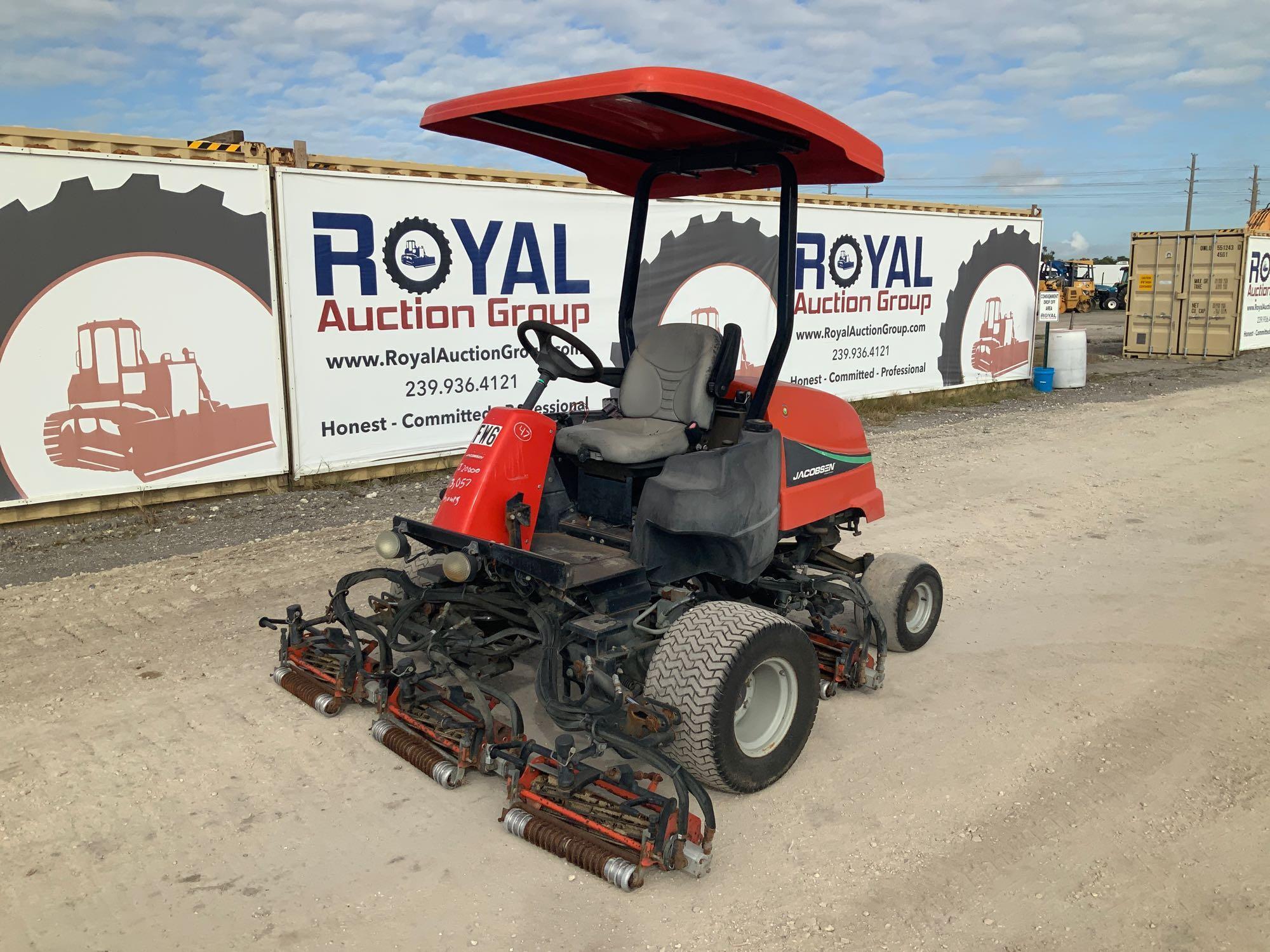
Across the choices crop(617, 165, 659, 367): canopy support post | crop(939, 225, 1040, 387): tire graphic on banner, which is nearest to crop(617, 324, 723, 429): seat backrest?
crop(617, 165, 659, 367): canopy support post

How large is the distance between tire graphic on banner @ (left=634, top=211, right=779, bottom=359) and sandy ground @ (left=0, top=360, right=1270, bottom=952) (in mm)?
4990

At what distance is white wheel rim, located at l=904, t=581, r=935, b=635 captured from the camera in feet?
15.4

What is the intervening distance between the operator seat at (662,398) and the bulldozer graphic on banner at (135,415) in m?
3.88

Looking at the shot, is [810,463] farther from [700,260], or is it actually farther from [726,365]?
[700,260]

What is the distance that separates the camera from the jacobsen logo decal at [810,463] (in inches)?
161

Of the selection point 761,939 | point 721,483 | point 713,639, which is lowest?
point 761,939

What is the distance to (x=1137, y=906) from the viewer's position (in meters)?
2.79

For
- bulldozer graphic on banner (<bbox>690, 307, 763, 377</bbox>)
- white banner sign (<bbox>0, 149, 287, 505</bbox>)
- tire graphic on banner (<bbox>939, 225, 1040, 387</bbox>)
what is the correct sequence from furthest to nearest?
tire graphic on banner (<bbox>939, 225, 1040, 387</bbox>) < bulldozer graphic on banner (<bbox>690, 307, 763, 377</bbox>) < white banner sign (<bbox>0, 149, 287, 505</bbox>)

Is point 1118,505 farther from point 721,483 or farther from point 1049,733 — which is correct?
point 721,483

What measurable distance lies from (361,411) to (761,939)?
6007 mm

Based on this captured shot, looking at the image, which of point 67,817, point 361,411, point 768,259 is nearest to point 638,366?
point 67,817

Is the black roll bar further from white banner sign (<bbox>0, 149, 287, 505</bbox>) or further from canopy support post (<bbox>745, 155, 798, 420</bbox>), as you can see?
white banner sign (<bbox>0, 149, 287, 505</bbox>)

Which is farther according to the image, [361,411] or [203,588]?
[361,411]

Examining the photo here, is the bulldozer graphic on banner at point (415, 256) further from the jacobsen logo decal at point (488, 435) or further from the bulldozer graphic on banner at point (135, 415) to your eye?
the jacobsen logo decal at point (488, 435)
